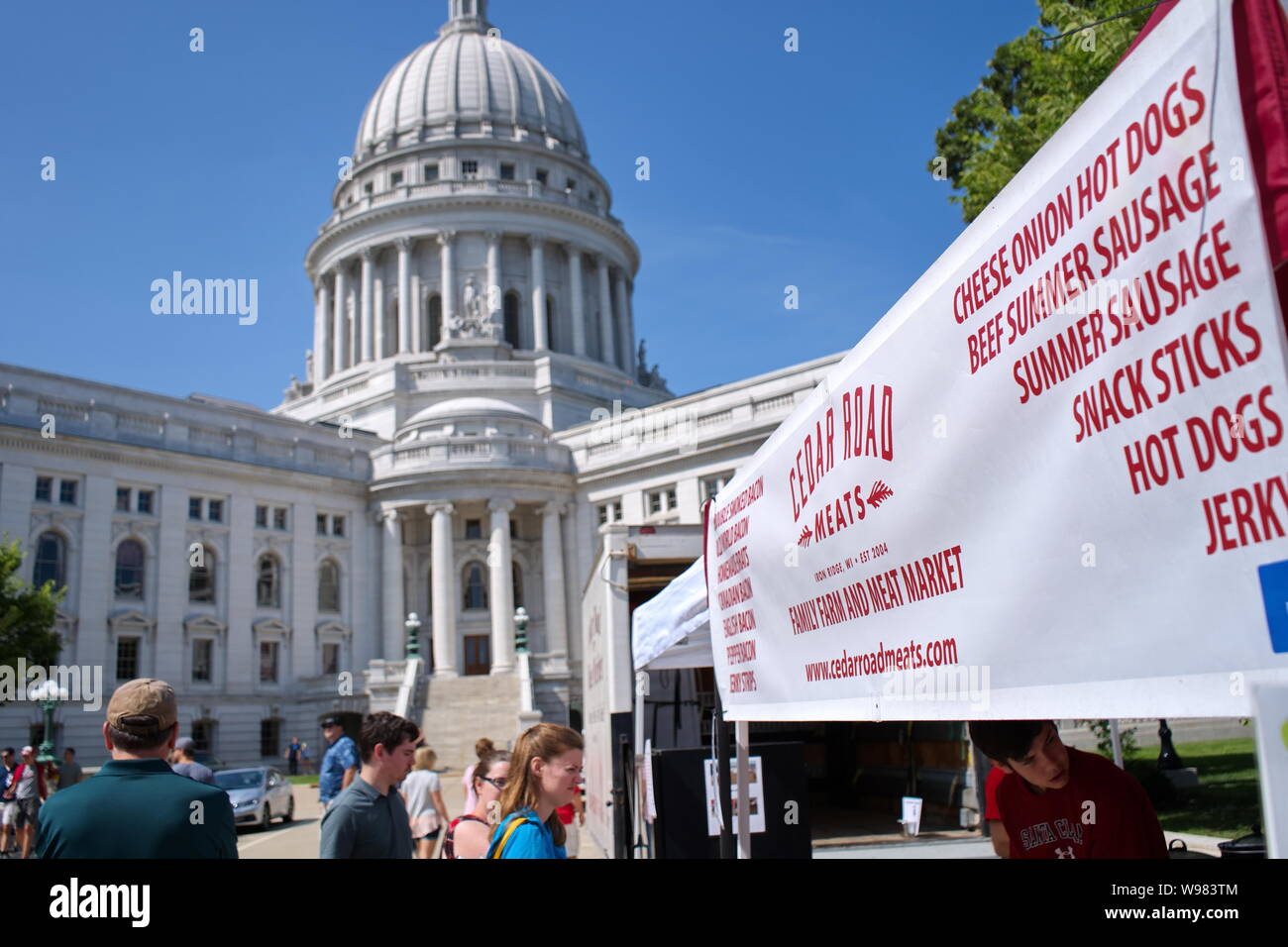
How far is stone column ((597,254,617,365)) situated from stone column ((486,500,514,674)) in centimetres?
2487

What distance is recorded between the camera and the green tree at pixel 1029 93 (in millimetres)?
15109

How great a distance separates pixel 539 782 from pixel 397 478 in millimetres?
55371

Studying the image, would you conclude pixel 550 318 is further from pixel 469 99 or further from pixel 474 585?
pixel 474 585

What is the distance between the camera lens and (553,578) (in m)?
60.1

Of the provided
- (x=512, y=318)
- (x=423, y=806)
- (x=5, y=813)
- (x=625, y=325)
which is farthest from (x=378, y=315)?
(x=423, y=806)

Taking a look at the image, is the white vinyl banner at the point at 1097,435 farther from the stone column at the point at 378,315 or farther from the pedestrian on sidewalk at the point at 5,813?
the stone column at the point at 378,315

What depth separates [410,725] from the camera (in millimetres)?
5996

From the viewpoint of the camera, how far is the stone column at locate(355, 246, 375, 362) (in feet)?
260

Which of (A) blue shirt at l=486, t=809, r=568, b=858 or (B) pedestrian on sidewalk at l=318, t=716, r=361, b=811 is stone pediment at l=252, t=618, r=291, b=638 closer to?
(B) pedestrian on sidewalk at l=318, t=716, r=361, b=811

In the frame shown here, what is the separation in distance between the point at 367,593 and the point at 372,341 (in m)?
25.6

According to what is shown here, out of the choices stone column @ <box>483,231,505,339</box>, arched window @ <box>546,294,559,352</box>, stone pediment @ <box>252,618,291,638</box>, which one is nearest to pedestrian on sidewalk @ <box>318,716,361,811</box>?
stone pediment @ <box>252,618,291,638</box>

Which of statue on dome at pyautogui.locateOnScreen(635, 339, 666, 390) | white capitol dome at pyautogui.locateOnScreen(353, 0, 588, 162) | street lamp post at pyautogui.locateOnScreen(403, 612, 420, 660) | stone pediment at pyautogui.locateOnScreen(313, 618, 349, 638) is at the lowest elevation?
street lamp post at pyautogui.locateOnScreen(403, 612, 420, 660)

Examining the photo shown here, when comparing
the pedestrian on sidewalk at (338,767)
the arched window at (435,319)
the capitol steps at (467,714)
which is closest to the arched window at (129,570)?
the capitol steps at (467,714)
